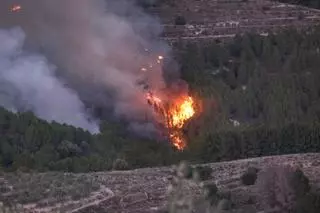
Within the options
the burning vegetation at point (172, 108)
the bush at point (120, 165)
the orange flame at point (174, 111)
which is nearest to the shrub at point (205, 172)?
the bush at point (120, 165)

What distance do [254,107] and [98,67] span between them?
13.5 m

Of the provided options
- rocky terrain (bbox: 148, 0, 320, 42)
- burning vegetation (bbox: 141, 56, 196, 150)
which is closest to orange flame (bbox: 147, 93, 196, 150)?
burning vegetation (bbox: 141, 56, 196, 150)

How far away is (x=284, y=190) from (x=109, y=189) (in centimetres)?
648

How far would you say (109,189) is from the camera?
29.9 meters

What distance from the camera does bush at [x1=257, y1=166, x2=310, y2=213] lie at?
86.3 feet

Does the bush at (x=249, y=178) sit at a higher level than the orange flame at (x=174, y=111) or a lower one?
lower

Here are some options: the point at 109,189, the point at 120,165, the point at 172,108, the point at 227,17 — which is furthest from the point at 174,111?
the point at 227,17

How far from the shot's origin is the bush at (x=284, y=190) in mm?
26312

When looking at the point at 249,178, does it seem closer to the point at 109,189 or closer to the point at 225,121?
the point at 109,189

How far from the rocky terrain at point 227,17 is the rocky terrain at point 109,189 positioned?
34.7 metres

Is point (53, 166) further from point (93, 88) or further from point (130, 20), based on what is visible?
point (130, 20)

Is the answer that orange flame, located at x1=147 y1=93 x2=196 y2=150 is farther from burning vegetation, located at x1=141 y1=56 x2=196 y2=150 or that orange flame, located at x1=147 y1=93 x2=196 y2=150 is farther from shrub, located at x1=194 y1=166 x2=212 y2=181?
shrub, located at x1=194 y1=166 x2=212 y2=181

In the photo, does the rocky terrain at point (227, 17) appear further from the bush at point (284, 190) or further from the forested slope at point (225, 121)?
the bush at point (284, 190)

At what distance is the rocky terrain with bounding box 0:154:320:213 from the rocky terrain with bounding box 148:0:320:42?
114 ft
